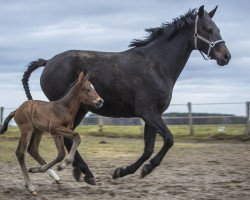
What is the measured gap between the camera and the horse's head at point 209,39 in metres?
8.32

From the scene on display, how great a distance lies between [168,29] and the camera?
28.5ft

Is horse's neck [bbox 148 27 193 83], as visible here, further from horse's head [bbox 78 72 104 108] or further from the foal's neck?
the foal's neck

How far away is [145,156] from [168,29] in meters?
2.12

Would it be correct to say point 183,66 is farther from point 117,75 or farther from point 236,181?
point 236,181

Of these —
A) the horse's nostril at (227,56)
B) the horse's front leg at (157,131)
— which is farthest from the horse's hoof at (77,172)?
the horse's nostril at (227,56)

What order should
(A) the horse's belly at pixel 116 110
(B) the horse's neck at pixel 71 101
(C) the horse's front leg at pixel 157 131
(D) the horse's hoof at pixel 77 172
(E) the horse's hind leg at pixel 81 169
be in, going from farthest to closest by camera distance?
(D) the horse's hoof at pixel 77 172 < (A) the horse's belly at pixel 116 110 < (E) the horse's hind leg at pixel 81 169 < (C) the horse's front leg at pixel 157 131 < (B) the horse's neck at pixel 71 101

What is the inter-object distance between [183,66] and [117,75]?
1.10 m

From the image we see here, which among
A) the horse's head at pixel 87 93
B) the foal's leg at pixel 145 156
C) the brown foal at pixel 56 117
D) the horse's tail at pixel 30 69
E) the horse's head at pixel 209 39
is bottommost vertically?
the foal's leg at pixel 145 156

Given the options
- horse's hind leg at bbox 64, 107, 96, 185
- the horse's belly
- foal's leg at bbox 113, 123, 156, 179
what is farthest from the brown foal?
foal's leg at bbox 113, 123, 156, 179

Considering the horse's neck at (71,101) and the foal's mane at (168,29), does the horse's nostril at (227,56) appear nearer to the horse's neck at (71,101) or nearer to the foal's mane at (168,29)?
the foal's mane at (168,29)

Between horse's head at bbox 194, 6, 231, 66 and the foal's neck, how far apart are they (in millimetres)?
2166

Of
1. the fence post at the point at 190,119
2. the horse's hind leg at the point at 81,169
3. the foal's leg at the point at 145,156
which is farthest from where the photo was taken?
the fence post at the point at 190,119

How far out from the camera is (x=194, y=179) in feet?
29.6

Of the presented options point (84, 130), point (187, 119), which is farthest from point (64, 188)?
point (84, 130)
